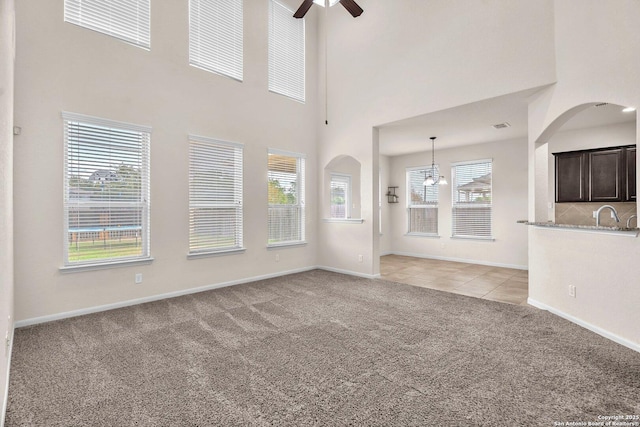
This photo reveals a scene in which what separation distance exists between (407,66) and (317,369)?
4717 millimetres

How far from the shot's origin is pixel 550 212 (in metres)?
6.05

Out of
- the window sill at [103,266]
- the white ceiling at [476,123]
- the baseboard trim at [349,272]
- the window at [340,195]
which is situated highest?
the white ceiling at [476,123]

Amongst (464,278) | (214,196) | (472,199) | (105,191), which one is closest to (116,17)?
(105,191)

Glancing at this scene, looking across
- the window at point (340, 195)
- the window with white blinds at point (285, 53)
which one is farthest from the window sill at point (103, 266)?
the window at point (340, 195)

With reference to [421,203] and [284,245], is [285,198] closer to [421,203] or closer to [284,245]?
[284,245]

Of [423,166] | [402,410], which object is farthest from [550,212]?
Result: [402,410]

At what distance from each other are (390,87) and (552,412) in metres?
4.81

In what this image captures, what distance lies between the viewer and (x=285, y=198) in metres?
5.98

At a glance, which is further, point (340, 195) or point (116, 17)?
point (340, 195)

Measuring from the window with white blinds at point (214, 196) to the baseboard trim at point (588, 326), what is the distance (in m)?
4.39

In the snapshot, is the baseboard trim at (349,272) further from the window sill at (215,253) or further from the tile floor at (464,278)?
the window sill at (215,253)

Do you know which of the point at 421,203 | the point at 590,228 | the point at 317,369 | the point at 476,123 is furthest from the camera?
the point at 421,203

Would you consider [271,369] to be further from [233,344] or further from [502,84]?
[502,84]

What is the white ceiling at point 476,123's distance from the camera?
4.48 meters
